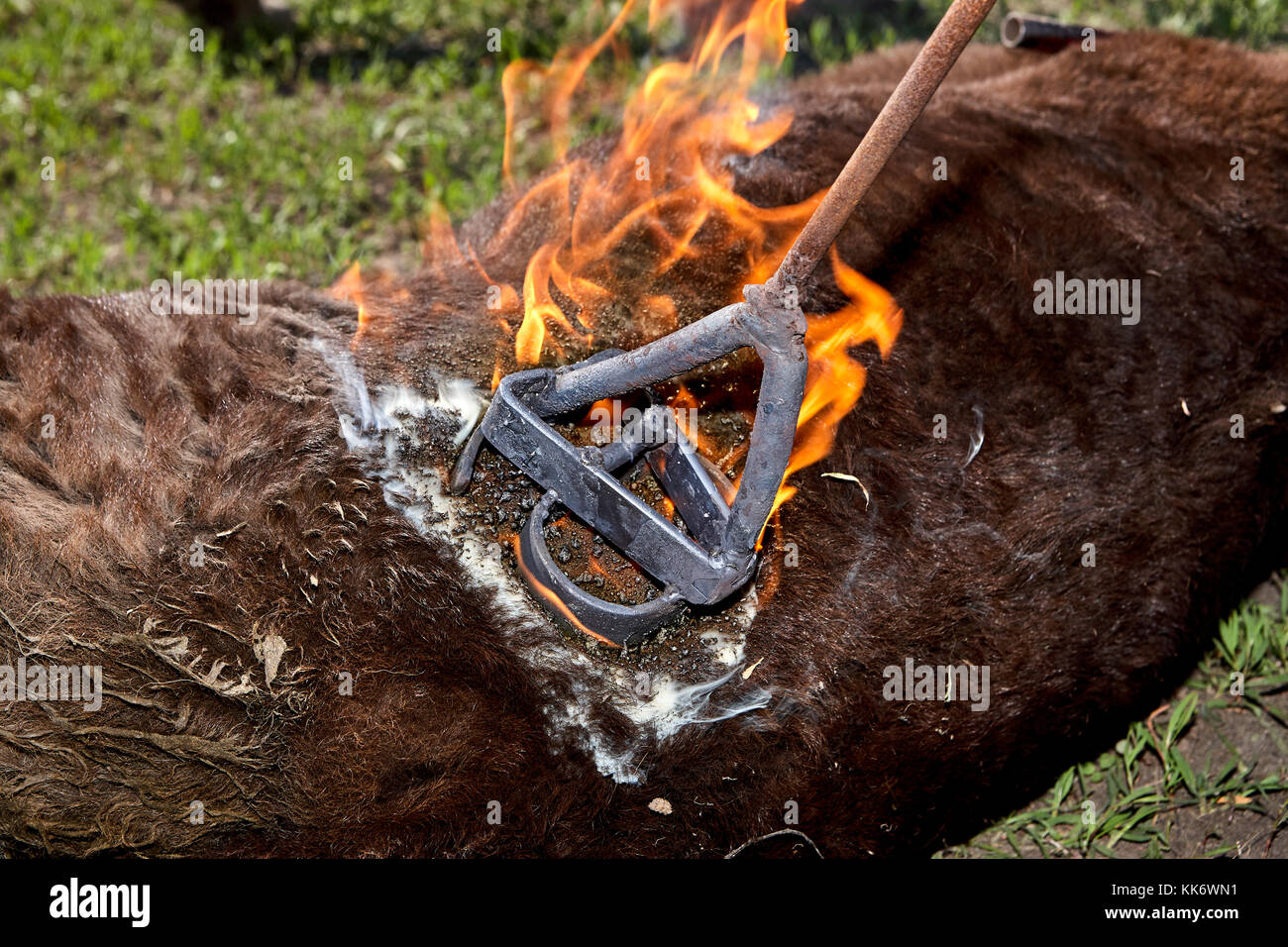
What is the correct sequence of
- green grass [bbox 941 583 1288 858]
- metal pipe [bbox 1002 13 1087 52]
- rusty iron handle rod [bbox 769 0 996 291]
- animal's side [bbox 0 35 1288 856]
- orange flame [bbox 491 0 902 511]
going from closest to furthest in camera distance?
rusty iron handle rod [bbox 769 0 996 291] < animal's side [bbox 0 35 1288 856] < orange flame [bbox 491 0 902 511] < green grass [bbox 941 583 1288 858] < metal pipe [bbox 1002 13 1087 52]

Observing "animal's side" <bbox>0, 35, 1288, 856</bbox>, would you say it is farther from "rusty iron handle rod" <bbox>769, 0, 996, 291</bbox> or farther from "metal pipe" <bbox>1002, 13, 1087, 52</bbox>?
"metal pipe" <bbox>1002, 13, 1087, 52</bbox>

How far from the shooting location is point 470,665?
2.39 metres

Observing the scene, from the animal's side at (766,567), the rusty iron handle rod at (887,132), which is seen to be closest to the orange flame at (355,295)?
the animal's side at (766,567)

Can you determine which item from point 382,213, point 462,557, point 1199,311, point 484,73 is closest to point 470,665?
point 462,557

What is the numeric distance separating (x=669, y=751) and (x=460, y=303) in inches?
45.8

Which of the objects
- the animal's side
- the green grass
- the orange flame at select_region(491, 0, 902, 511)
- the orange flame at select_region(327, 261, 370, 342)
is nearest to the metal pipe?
the animal's side

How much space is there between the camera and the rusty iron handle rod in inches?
75.2

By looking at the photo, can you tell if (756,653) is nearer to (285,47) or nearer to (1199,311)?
(1199,311)

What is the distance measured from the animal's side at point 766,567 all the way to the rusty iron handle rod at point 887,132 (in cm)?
63

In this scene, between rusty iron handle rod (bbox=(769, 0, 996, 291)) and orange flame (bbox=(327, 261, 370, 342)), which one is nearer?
rusty iron handle rod (bbox=(769, 0, 996, 291))

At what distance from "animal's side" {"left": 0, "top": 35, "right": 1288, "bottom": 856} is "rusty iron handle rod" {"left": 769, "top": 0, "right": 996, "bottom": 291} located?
63 cm

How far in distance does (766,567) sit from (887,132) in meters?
0.96

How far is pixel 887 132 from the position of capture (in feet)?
6.55

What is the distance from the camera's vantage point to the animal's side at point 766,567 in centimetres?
229
